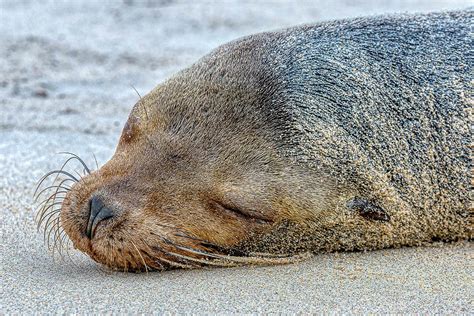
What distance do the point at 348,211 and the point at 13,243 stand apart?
5.53 feet

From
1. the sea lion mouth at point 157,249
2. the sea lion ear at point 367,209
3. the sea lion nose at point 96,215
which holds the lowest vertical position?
the sea lion mouth at point 157,249

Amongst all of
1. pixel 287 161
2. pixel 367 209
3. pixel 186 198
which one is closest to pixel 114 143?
pixel 186 198

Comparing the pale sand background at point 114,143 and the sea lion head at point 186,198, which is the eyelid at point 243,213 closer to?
the sea lion head at point 186,198

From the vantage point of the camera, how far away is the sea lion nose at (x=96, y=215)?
3.57m

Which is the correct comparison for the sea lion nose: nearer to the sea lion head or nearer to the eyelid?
the sea lion head

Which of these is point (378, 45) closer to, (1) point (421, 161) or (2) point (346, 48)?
(2) point (346, 48)

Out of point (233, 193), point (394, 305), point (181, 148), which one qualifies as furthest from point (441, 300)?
point (181, 148)

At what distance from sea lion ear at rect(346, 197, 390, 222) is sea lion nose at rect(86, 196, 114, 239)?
3.68ft

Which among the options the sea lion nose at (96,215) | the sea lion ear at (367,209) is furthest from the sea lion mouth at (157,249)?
the sea lion ear at (367,209)

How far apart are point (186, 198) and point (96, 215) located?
42 centimetres

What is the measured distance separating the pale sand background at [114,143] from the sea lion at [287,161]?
13cm

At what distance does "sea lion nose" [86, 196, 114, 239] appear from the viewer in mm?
3572

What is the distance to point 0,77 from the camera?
7844 millimetres

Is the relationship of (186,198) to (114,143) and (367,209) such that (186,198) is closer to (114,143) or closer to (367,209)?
(367,209)
